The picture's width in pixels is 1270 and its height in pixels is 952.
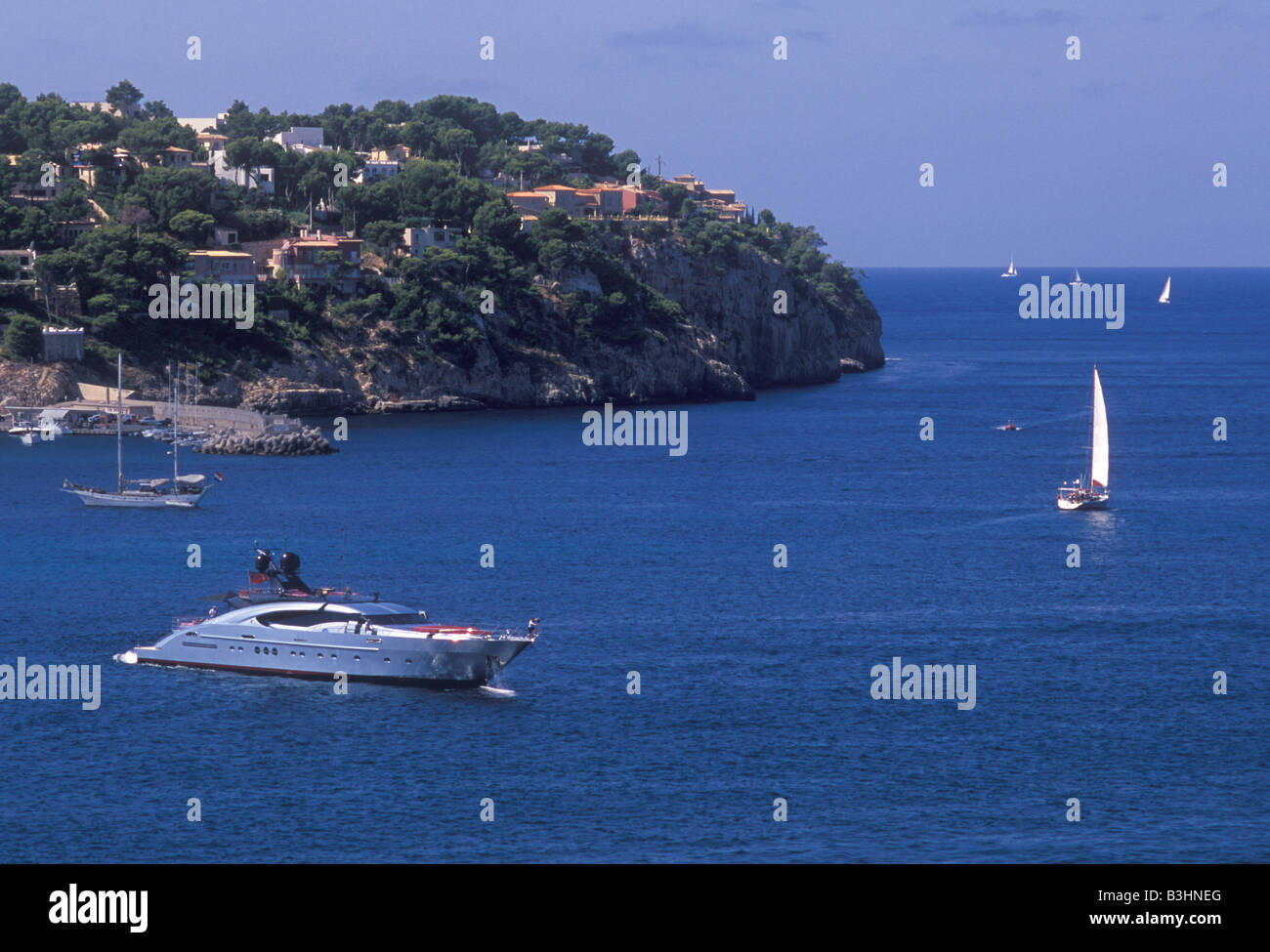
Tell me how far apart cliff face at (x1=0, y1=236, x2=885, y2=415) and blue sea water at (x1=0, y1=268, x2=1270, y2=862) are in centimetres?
2316

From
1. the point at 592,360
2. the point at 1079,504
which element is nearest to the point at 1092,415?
the point at 1079,504

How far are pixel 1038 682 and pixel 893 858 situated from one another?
16625mm

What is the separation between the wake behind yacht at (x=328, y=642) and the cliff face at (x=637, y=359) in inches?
2815

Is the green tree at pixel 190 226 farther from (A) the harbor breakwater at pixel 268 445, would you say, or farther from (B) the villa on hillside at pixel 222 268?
(A) the harbor breakwater at pixel 268 445

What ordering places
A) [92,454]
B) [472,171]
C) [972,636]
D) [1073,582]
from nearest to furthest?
[972,636] < [1073,582] < [92,454] < [472,171]

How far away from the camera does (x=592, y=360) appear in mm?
135125

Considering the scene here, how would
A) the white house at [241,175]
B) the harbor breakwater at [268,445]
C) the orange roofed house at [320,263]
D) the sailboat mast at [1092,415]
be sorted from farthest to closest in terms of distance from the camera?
the white house at [241,175], the orange roofed house at [320,263], the harbor breakwater at [268,445], the sailboat mast at [1092,415]

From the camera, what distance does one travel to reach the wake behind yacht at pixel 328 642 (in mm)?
43094

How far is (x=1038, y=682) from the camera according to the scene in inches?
1797

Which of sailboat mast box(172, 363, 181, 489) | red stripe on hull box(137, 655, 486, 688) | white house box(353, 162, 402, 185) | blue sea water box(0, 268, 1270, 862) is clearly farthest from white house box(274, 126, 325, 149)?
red stripe on hull box(137, 655, 486, 688)

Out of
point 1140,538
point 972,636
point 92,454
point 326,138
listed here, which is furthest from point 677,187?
point 972,636

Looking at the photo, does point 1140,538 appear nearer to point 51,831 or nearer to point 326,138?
point 51,831

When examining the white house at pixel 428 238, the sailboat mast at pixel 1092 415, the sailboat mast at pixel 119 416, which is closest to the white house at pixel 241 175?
the white house at pixel 428 238

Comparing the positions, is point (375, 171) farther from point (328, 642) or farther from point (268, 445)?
point (328, 642)
